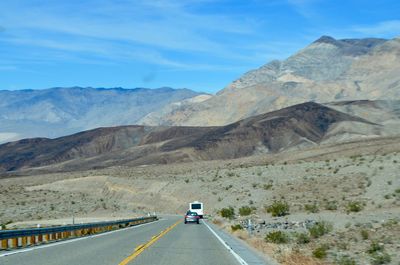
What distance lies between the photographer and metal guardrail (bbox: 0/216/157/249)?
2364 centimetres

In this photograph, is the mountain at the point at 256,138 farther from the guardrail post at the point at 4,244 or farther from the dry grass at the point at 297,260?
the dry grass at the point at 297,260

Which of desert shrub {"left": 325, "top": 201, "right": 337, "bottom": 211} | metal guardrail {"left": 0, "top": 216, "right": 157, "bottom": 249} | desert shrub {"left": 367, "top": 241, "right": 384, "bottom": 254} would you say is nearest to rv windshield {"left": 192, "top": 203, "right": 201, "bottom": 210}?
desert shrub {"left": 325, "top": 201, "right": 337, "bottom": 211}

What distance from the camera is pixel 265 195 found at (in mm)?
73688

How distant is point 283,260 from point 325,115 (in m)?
157

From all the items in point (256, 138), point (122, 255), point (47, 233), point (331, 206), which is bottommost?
point (122, 255)

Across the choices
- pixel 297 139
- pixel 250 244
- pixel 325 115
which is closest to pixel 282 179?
pixel 250 244

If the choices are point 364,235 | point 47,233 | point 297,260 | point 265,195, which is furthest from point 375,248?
point 265,195

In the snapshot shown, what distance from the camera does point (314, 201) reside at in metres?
58.5

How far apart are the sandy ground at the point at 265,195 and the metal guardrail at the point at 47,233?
317 inches

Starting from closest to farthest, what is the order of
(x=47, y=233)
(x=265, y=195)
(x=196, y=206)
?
1. (x=47, y=233)
2. (x=196, y=206)
3. (x=265, y=195)

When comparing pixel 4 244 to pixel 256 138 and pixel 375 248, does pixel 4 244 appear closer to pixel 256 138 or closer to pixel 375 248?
pixel 375 248

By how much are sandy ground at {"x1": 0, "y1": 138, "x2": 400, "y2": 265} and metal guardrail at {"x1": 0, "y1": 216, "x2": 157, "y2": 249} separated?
8060mm

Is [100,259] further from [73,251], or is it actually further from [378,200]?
[378,200]

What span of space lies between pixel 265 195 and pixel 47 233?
157 ft
